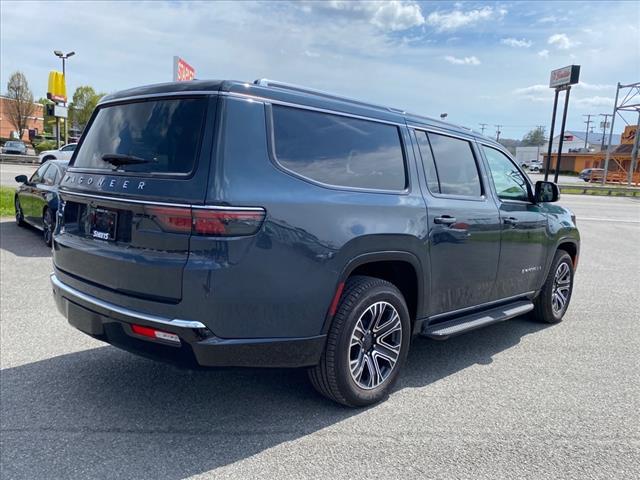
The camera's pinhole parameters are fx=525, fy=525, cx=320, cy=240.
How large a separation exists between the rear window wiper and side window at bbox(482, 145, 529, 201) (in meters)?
3.15

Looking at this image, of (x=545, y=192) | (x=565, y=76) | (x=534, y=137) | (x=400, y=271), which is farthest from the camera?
(x=534, y=137)

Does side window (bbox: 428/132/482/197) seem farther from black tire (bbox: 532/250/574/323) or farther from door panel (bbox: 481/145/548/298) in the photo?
black tire (bbox: 532/250/574/323)

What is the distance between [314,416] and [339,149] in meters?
1.77

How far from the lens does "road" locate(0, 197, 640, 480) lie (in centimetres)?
291

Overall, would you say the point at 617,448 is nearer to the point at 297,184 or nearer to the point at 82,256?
the point at 297,184

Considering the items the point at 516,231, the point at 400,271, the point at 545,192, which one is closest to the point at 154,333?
the point at 400,271

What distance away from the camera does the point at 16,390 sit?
12.1 ft

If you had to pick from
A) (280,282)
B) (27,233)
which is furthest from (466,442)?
(27,233)

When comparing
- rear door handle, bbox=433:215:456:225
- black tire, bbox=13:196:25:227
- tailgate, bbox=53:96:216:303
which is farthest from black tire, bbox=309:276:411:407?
black tire, bbox=13:196:25:227

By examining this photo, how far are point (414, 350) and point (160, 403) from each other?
2.33m

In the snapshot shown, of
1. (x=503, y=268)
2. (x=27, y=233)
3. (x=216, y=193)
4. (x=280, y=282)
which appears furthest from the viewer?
(x=27, y=233)

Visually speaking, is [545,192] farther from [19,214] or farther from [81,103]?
[81,103]

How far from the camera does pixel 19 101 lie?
63.0 meters

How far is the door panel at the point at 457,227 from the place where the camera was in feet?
→ 13.0
